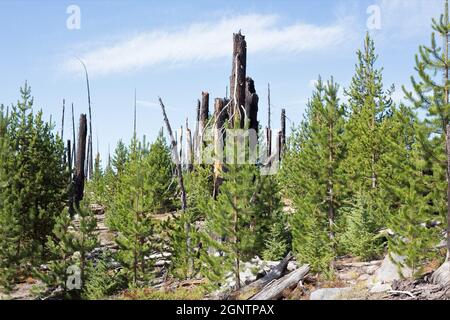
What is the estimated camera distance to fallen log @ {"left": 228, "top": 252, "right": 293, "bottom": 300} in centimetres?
1466

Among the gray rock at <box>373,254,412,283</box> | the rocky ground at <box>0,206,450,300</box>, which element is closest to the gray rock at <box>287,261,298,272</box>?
the rocky ground at <box>0,206,450,300</box>

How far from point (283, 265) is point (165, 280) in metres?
5.07

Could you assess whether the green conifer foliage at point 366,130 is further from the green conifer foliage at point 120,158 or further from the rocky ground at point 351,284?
the green conifer foliage at point 120,158

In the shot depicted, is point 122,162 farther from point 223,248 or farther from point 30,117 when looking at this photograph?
point 223,248

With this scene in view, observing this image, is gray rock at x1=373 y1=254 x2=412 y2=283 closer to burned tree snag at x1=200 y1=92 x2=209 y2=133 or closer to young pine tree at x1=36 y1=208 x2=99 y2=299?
young pine tree at x1=36 y1=208 x2=99 y2=299

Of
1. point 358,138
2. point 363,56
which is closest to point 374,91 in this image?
point 363,56

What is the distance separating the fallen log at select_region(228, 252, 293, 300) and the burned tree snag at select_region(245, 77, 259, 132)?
15.2 feet

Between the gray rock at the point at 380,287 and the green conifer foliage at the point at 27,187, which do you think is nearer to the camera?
the gray rock at the point at 380,287

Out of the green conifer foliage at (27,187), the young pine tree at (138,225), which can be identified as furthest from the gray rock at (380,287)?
the green conifer foliage at (27,187)

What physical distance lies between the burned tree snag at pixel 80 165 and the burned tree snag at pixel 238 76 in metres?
14.9

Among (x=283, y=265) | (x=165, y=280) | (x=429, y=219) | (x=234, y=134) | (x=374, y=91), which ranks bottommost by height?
(x=165, y=280)

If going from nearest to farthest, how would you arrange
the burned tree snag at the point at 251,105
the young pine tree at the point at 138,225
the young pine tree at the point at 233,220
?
the young pine tree at the point at 233,220 < the burned tree snag at the point at 251,105 < the young pine tree at the point at 138,225

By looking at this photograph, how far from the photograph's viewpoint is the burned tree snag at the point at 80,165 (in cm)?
2844
